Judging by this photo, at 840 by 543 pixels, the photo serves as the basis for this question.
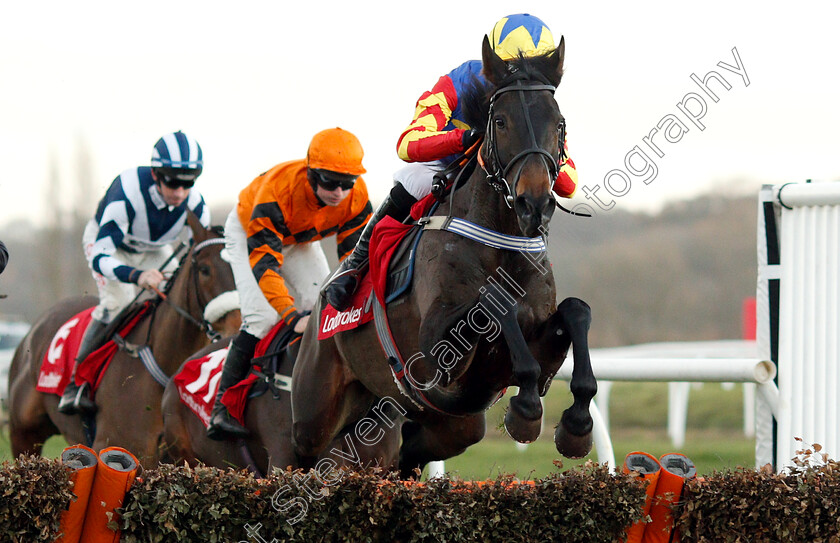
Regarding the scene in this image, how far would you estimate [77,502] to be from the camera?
125 inches

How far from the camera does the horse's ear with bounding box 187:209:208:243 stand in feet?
21.4

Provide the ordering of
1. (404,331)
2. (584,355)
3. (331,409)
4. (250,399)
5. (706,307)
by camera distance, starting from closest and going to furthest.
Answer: (584,355), (404,331), (331,409), (250,399), (706,307)

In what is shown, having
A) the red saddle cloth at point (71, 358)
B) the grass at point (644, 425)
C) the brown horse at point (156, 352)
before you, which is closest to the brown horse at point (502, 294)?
the brown horse at point (156, 352)

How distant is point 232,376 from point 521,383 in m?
2.48

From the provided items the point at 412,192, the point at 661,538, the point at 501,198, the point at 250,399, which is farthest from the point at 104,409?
the point at 661,538

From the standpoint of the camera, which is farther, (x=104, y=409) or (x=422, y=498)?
(x=104, y=409)

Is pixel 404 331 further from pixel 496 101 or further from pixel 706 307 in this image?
pixel 706 307

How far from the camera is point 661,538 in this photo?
3375mm

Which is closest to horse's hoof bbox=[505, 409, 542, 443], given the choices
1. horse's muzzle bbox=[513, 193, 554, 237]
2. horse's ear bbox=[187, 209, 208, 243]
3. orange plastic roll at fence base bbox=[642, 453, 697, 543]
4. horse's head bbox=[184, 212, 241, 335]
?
orange plastic roll at fence base bbox=[642, 453, 697, 543]

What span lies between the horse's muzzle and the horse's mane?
21.0 inches

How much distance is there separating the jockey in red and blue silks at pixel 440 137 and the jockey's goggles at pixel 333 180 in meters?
0.72

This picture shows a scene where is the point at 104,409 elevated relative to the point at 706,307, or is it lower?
elevated

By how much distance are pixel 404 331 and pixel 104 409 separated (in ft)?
10.6

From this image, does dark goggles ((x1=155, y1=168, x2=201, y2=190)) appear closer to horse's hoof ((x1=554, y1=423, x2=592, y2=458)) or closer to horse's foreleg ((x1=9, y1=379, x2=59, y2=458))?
horse's foreleg ((x1=9, y1=379, x2=59, y2=458))
